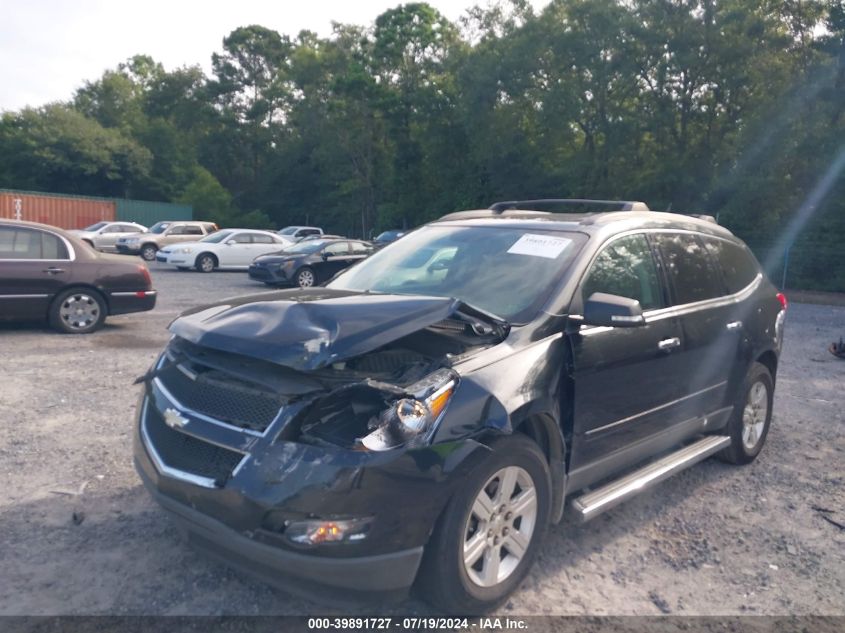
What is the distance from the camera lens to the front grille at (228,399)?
3.12m

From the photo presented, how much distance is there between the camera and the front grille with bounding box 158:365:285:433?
312 centimetres

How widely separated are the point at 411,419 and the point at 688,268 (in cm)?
275

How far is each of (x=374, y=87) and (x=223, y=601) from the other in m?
45.7

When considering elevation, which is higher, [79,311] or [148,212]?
[79,311]

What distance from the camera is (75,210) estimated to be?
42031mm

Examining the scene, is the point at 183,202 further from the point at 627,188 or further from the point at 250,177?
the point at 627,188

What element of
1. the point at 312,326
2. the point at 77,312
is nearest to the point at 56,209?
the point at 77,312

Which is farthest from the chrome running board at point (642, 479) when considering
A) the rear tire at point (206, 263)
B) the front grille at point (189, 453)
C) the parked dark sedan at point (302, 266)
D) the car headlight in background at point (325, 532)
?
the rear tire at point (206, 263)

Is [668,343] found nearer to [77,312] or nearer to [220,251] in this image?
[77,312]

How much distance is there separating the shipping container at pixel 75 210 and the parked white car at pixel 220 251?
17113mm

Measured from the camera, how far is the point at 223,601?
3.45 metres

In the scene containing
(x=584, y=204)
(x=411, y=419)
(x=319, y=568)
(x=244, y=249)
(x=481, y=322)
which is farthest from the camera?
Result: (x=244, y=249)

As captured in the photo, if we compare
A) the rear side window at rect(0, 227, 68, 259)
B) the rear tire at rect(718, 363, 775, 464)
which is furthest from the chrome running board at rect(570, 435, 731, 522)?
the rear side window at rect(0, 227, 68, 259)

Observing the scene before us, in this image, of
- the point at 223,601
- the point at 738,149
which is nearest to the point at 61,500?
the point at 223,601
